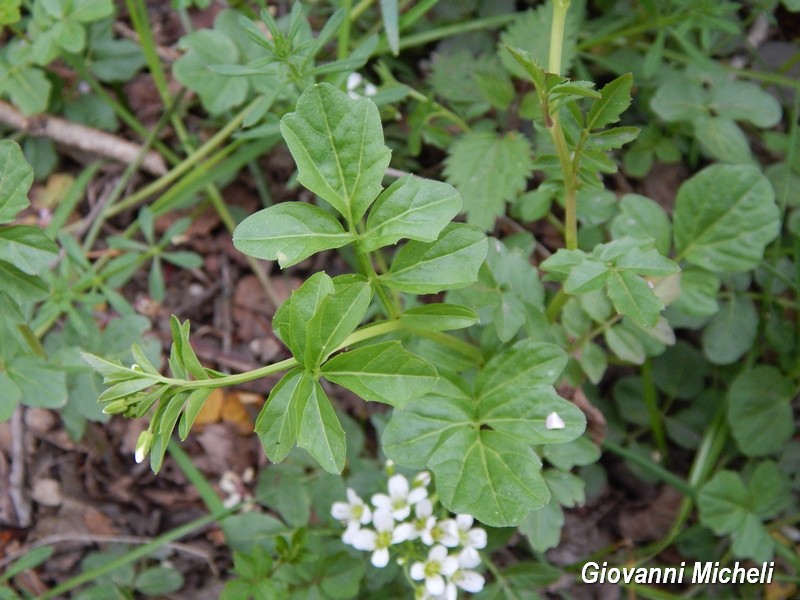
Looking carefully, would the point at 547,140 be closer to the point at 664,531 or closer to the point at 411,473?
the point at 411,473

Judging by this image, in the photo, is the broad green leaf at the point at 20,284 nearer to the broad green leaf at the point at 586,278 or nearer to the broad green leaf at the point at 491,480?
the broad green leaf at the point at 491,480

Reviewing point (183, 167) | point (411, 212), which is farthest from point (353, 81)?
point (411, 212)

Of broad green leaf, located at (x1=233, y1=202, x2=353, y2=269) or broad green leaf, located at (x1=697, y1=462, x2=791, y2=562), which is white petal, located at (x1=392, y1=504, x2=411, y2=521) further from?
broad green leaf, located at (x1=697, y1=462, x2=791, y2=562)

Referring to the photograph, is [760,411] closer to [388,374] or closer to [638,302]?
[638,302]

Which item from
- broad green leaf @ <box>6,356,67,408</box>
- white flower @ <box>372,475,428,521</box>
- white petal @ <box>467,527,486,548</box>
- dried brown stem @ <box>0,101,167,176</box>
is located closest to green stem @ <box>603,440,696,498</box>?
white petal @ <box>467,527,486,548</box>

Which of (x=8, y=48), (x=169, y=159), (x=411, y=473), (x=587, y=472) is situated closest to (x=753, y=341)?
(x=587, y=472)

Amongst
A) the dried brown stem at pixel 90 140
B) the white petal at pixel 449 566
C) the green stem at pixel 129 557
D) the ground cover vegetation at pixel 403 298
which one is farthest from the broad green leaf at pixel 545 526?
the dried brown stem at pixel 90 140

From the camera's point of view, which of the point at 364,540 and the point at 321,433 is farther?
the point at 364,540
